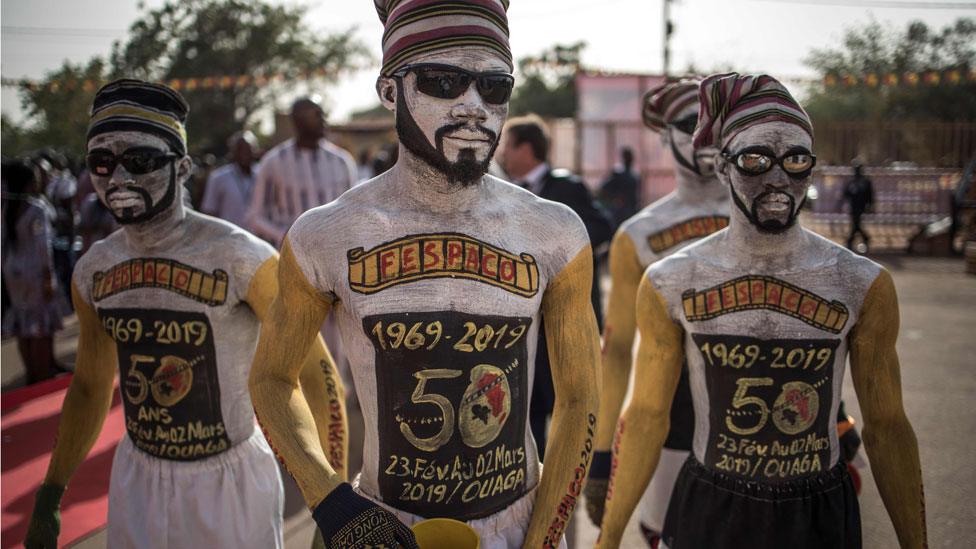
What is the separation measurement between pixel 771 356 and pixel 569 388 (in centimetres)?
73

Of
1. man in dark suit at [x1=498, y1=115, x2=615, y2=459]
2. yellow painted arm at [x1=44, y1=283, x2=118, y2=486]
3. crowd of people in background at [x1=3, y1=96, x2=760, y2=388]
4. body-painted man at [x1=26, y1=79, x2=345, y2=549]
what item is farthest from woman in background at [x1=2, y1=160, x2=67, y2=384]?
body-painted man at [x1=26, y1=79, x2=345, y2=549]

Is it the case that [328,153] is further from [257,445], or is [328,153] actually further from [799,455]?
[799,455]

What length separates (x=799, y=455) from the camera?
2.39 metres

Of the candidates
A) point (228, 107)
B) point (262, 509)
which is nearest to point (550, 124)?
point (262, 509)

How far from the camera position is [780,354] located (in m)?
2.35

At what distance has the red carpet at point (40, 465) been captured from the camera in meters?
4.21

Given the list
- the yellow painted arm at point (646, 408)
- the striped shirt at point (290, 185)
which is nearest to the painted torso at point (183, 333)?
the yellow painted arm at point (646, 408)

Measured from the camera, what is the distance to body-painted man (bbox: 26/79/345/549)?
104 inches

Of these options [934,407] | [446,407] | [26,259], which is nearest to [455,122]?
[446,407]

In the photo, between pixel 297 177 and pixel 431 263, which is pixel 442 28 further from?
pixel 297 177

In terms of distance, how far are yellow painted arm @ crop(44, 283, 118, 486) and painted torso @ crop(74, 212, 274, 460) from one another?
15 cm

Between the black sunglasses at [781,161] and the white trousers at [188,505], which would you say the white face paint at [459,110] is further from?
the white trousers at [188,505]

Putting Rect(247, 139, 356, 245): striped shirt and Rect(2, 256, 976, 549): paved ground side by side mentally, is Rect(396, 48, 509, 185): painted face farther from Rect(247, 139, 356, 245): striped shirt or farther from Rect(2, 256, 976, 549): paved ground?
Rect(247, 139, 356, 245): striped shirt

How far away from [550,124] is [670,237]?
51.8 feet
